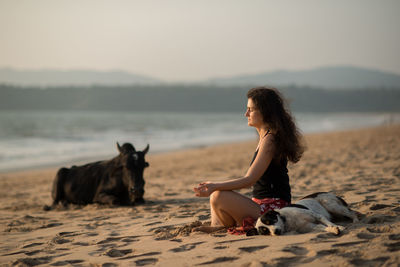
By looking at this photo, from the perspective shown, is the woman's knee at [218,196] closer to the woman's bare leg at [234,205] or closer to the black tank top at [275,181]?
the woman's bare leg at [234,205]

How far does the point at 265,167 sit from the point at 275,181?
0.27m

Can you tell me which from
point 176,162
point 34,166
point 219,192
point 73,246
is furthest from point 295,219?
point 34,166

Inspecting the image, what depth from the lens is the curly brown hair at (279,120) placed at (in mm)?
4551

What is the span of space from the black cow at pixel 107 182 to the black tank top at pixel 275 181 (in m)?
3.38

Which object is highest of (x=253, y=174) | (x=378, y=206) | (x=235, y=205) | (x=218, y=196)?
(x=253, y=174)

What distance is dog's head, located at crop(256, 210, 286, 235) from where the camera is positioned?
4277mm

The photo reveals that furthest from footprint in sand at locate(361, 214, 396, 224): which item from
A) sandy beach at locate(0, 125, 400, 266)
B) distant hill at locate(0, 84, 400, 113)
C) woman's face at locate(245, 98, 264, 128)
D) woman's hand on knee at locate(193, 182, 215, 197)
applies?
distant hill at locate(0, 84, 400, 113)

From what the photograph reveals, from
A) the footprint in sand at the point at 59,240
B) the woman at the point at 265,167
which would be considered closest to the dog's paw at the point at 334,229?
the woman at the point at 265,167

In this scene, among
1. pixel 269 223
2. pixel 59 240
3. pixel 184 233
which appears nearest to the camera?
pixel 269 223

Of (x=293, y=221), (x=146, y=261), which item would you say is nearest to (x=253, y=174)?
(x=293, y=221)

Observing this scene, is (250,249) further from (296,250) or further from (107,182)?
(107,182)

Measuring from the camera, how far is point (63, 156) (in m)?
18.0

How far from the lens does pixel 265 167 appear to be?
4.52 m

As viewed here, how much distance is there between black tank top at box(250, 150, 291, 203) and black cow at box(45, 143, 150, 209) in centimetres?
338
